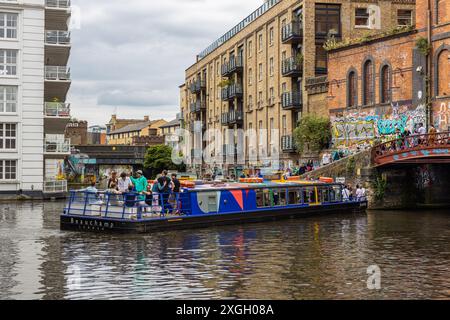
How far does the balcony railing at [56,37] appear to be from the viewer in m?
43.0

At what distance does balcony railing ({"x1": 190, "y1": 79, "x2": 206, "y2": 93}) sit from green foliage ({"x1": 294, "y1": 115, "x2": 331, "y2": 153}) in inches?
1195

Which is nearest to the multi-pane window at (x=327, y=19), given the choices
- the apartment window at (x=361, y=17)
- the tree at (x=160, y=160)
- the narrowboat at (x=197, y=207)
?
the apartment window at (x=361, y=17)

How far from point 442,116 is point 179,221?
16916mm

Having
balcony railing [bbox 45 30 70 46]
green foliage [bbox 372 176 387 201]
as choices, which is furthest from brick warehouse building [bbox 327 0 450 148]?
balcony railing [bbox 45 30 70 46]

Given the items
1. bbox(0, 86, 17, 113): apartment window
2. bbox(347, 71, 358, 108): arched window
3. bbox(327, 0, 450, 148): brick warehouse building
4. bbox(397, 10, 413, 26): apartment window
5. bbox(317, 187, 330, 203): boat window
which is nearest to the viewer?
bbox(317, 187, 330, 203): boat window

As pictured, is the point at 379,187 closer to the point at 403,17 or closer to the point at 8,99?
the point at 403,17

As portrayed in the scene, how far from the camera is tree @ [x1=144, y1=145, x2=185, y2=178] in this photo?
2872 inches

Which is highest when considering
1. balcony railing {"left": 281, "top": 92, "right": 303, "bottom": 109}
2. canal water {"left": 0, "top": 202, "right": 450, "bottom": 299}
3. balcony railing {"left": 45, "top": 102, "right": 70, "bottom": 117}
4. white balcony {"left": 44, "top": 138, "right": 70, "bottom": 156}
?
balcony railing {"left": 281, "top": 92, "right": 303, "bottom": 109}

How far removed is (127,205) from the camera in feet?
75.5

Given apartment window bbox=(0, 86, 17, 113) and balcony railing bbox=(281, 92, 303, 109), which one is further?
balcony railing bbox=(281, 92, 303, 109)

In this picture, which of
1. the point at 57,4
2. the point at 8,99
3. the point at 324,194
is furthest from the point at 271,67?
the point at 324,194

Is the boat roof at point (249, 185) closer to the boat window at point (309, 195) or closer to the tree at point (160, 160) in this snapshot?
the boat window at point (309, 195)

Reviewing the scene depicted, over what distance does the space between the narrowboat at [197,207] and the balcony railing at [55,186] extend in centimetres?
1725

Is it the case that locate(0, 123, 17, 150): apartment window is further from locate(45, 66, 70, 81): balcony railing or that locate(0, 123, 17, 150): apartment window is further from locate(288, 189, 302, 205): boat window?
locate(288, 189, 302, 205): boat window
